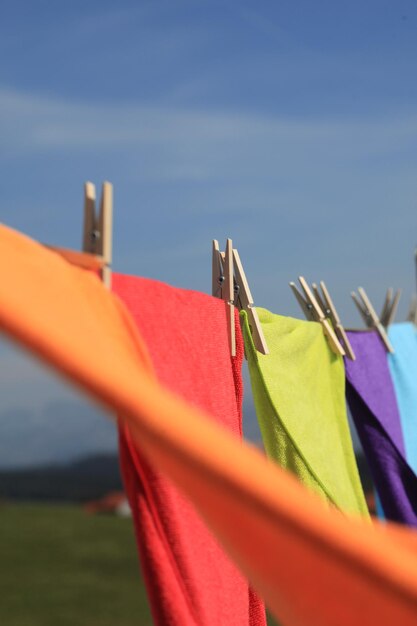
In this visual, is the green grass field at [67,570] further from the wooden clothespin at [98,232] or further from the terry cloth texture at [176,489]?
the wooden clothespin at [98,232]

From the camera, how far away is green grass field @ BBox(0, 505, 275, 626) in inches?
183

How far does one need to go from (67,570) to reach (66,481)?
2.13 metres

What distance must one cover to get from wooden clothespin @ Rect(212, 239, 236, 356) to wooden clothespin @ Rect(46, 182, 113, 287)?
0.42m

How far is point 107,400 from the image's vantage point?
816 mm

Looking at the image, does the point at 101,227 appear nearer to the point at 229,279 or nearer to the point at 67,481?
the point at 229,279

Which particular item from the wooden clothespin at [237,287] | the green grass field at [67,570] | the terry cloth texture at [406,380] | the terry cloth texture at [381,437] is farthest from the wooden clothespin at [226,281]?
the green grass field at [67,570]

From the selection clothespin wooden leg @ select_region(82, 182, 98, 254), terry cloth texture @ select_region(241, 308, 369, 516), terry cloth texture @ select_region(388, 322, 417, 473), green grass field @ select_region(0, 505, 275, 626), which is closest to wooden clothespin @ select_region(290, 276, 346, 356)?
terry cloth texture @ select_region(241, 308, 369, 516)

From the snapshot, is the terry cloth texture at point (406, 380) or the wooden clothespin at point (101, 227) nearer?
the wooden clothespin at point (101, 227)

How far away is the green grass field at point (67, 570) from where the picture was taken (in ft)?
15.2

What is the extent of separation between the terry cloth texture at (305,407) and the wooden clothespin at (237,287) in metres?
0.01

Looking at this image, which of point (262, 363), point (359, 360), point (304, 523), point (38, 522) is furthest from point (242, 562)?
point (38, 522)

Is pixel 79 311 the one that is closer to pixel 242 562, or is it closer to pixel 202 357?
pixel 242 562

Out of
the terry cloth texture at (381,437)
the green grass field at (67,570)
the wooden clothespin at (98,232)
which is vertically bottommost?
the green grass field at (67,570)

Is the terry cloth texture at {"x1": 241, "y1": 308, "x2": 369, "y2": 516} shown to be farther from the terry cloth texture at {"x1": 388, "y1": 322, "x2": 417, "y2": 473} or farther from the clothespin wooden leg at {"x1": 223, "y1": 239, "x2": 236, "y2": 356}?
the terry cloth texture at {"x1": 388, "y1": 322, "x2": 417, "y2": 473}
